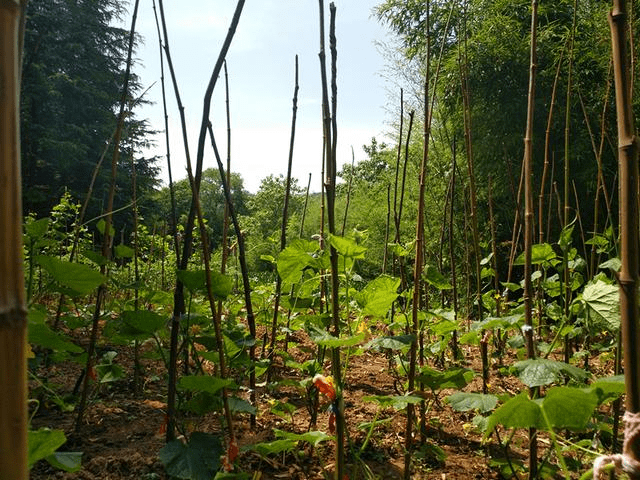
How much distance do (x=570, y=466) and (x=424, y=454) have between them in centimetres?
34

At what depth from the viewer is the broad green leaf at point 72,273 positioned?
0.88 meters

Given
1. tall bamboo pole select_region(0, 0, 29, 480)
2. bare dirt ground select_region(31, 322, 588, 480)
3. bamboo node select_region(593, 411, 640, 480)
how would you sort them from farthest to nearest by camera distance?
bare dirt ground select_region(31, 322, 588, 480) → bamboo node select_region(593, 411, 640, 480) → tall bamboo pole select_region(0, 0, 29, 480)

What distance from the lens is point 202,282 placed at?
41.7 inches

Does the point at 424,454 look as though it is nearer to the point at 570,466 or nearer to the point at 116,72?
the point at 570,466

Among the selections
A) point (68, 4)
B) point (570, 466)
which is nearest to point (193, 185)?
point (570, 466)

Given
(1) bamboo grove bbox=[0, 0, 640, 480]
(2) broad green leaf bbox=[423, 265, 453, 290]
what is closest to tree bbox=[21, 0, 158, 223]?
(1) bamboo grove bbox=[0, 0, 640, 480]

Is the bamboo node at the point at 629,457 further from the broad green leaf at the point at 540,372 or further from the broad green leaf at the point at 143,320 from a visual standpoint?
the broad green leaf at the point at 143,320

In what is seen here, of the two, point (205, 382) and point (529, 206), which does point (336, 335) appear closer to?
point (205, 382)

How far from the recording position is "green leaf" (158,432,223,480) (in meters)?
0.89

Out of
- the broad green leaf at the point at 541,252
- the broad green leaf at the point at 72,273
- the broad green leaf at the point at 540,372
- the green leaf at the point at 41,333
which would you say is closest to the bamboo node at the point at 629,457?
the broad green leaf at the point at 540,372

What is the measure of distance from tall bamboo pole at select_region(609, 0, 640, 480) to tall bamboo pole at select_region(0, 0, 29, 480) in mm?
486

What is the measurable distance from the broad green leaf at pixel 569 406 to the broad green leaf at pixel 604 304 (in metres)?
0.36

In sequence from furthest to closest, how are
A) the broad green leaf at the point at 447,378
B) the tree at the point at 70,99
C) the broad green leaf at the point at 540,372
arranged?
1. the tree at the point at 70,99
2. the broad green leaf at the point at 447,378
3. the broad green leaf at the point at 540,372

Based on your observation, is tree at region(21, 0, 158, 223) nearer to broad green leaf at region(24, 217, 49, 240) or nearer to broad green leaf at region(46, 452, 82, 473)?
broad green leaf at region(24, 217, 49, 240)
